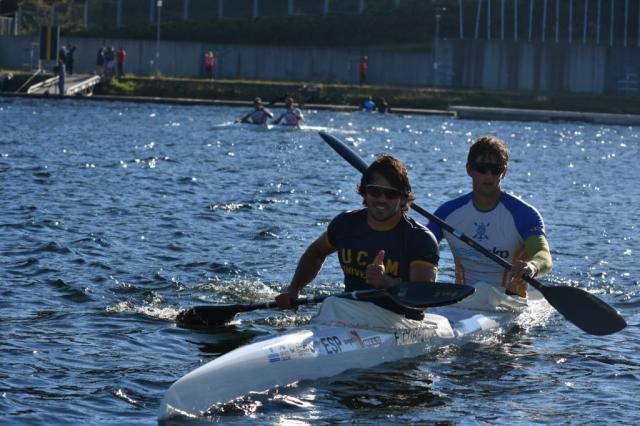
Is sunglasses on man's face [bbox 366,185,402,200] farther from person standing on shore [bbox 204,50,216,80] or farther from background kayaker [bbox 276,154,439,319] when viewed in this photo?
person standing on shore [bbox 204,50,216,80]

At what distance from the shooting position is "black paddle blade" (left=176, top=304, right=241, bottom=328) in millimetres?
12719

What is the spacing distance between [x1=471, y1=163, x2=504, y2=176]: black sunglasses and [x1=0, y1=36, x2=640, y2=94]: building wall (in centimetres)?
5669

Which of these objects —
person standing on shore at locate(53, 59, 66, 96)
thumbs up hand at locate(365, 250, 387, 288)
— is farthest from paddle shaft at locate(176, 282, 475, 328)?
person standing on shore at locate(53, 59, 66, 96)

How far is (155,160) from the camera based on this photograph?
33.5 meters

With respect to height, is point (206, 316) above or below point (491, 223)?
below

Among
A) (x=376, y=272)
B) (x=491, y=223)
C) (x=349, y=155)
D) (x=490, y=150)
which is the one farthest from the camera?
(x=491, y=223)

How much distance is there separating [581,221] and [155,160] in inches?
522

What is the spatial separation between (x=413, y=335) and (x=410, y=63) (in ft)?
205

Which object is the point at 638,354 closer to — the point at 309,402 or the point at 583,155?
the point at 309,402

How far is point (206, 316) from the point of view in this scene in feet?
41.9

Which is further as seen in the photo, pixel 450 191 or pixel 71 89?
pixel 71 89

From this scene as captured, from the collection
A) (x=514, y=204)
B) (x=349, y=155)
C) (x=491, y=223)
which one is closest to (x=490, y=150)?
(x=514, y=204)

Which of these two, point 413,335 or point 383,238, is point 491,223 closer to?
point 413,335

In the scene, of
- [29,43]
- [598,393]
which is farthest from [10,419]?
[29,43]
